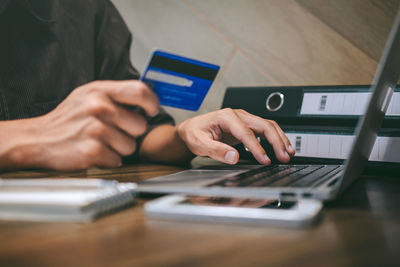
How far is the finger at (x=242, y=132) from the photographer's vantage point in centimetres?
62

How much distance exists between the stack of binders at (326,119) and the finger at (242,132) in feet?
0.56

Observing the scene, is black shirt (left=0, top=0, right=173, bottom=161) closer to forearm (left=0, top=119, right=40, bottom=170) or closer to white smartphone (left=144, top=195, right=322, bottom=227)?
forearm (left=0, top=119, right=40, bottom=170)

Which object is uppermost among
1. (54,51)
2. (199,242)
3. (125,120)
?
(54,51)

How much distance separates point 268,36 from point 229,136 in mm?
479

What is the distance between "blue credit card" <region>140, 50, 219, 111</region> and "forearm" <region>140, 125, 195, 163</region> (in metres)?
0.32

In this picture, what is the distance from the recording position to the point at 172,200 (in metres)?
0.35

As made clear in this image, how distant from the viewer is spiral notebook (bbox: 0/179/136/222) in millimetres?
311

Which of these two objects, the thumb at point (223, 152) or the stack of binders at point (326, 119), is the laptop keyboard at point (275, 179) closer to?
the thumb at point (223, 152)

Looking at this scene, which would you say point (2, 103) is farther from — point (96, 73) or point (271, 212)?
point (271, 212)

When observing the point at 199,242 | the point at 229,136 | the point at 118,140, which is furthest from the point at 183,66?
the point at 229,136

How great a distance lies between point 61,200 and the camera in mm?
312

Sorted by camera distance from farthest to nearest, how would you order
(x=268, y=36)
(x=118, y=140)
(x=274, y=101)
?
(x=268, y=36), (x=274, y=101), (x=118, y=140)

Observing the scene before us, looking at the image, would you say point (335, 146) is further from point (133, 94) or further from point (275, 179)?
point (133, 94)

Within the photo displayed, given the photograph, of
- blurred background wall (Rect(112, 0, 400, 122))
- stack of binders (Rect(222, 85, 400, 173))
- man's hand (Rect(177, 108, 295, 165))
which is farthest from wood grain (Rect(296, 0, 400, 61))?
man's hand (Rect(177, 108, 295, 165))
